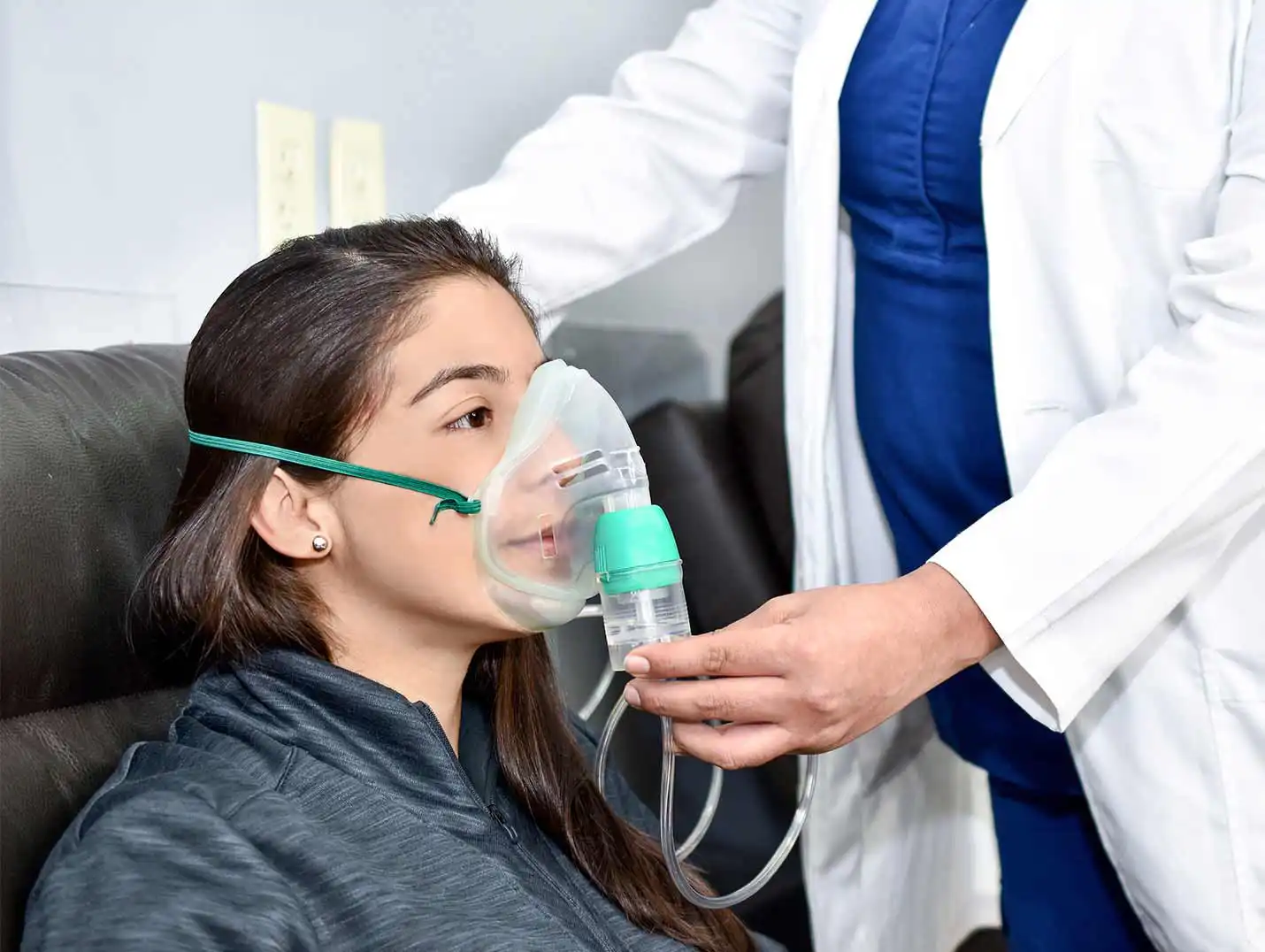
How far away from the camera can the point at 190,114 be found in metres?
1.58

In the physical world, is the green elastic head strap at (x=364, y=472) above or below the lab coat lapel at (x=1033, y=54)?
below

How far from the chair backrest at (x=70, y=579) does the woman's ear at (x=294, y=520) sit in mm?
129

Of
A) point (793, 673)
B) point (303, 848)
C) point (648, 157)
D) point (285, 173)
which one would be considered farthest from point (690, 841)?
point (285, 173)

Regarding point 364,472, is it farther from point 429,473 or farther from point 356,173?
point 356,173

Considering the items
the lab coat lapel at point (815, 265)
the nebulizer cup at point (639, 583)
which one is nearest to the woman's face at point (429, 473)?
the nebulizer cup at point (639, 583)

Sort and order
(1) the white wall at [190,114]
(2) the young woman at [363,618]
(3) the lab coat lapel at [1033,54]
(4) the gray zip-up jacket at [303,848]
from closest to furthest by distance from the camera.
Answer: (4) the gray zip-up jacket at [303,848] < (2) the young woman at [363,618] < (3) the lab coat lapel at [1033,54] < (1) the white wall at [190,114]

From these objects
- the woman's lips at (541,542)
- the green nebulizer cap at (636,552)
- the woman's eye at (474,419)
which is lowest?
the woman's lips at (541,542)

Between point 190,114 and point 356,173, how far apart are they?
0.88ft

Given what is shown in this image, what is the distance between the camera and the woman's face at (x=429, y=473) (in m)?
1.09

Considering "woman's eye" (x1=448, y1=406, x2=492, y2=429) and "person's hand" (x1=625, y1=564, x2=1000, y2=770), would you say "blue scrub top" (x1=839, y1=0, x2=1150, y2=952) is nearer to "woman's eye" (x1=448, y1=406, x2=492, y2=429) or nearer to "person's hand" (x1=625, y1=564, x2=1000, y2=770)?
"person's hand" (x1=625, y1=564, x2=1000, y2=770)

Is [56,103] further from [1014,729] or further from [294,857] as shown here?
[1014,729]

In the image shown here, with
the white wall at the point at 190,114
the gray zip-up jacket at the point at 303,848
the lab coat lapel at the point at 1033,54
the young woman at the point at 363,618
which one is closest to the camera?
the gray zip-up jacket at the point at 303,848

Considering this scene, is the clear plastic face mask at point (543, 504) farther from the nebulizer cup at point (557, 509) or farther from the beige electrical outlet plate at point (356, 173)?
the beige electrical outlet plate at point (356, 173)

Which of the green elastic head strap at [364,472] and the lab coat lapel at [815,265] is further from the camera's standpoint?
Result: the lab coat lapel at [815,265]
